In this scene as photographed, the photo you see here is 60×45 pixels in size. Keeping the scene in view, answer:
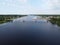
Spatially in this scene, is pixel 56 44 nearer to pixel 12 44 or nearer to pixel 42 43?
pixel 42 43

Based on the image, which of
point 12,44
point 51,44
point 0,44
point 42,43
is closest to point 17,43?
point 12,44

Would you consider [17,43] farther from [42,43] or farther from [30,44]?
[42,43]

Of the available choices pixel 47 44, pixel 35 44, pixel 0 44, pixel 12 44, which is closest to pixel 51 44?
pixel 47 44

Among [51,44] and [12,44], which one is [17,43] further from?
[51,44]

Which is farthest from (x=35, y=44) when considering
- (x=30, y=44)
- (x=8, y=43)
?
(x=8, y=43)

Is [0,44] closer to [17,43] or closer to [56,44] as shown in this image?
[17,43]
